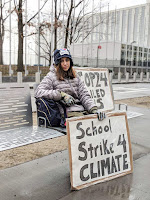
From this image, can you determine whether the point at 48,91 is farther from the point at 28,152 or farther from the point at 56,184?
the point at 56,184

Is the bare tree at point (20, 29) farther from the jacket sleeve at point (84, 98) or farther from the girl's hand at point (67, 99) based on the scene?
the girl's hand at point (67, 99)

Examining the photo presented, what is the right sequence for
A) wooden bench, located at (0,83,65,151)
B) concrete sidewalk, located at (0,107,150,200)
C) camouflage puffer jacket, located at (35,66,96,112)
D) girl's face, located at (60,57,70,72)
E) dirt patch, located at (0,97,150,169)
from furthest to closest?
girl's face, located at (60,57,70,72) < camouflage puffer jacket, located at (35,66,96,112) < wooden bench, located at (0,83,65,151) < dirt patch, located at (0,97,150,169) < concrete sidewalk, located at (0,107,150,200)

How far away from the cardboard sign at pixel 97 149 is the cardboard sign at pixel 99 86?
2.36 metres

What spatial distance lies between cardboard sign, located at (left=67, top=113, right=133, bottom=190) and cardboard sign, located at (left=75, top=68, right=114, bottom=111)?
2.36 meters

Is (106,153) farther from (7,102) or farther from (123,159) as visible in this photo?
(7,102)

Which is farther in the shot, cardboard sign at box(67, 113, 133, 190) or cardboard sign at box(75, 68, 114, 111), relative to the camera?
cardboard sign at box(75, 68, 114, 111)

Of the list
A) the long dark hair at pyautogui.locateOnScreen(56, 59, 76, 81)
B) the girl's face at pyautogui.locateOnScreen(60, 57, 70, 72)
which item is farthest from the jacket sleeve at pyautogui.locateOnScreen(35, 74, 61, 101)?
the girl's face at pyautogui.locateOnScreen(60, 57, 70, 72)

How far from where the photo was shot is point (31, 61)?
85.7 ft

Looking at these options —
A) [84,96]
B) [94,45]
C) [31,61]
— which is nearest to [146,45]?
[94,45]

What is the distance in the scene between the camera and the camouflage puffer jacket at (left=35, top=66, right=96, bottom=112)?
3561 mm

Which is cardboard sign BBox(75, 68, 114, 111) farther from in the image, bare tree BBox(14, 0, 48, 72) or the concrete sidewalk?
bare tree BBox(14, 0, 48, 72)

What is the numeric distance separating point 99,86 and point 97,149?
2.99 metres

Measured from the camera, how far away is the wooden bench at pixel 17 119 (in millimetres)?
3442

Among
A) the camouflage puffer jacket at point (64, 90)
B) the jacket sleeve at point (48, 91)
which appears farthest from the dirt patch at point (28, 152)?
the jacket sleeve at point (48, 91)
